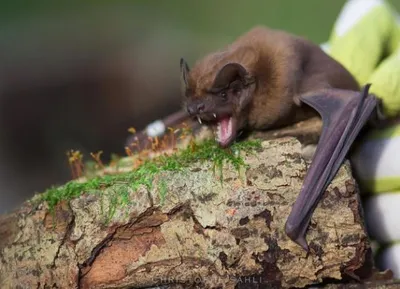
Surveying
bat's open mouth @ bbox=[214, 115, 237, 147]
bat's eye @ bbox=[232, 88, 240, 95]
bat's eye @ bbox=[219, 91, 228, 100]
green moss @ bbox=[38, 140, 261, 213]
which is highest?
bat's eye @ bbox=[232, 88, 240, 95]

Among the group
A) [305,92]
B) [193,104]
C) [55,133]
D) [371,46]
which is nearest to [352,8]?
[371,46]

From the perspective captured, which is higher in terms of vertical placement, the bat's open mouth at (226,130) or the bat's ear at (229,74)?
the bat's ear at (229,74)

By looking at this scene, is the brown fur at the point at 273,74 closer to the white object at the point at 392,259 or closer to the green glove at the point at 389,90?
the green glove at the point at 389,90

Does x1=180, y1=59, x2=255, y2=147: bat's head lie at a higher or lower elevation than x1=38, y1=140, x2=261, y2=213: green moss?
higher

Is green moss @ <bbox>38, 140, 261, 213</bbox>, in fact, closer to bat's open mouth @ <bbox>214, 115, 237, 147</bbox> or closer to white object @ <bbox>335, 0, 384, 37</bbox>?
bat's open mouth @ <bbox>214, 115, 237, 147</bbox>

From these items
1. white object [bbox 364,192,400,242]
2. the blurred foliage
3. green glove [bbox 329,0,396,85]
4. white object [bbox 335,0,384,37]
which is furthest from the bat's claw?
the blurred foliage

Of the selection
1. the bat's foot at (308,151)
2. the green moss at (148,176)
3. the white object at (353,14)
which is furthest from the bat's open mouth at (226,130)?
the white object at (353,14)

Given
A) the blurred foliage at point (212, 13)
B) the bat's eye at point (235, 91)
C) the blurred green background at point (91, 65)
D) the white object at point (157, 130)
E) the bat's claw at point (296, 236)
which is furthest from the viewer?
the blurred foliage at point (212, 13)
